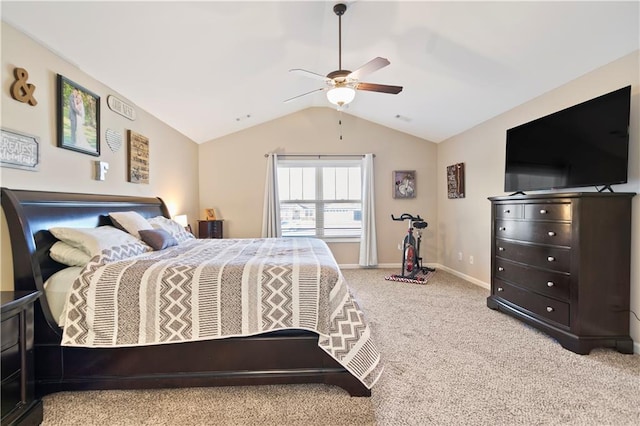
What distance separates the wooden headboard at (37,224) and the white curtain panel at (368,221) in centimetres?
395

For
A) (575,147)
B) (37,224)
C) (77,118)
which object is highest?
(77,118)

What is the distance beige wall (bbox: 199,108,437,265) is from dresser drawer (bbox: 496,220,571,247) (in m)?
2.35

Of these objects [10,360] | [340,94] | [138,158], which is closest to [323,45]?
[340,94]

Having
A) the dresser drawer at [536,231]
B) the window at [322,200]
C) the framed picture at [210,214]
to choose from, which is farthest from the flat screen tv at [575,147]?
the framed picture at [210,214]

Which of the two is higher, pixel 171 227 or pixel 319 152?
pixel 319 152

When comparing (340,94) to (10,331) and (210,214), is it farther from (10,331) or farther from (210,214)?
(210,214)

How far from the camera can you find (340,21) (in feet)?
8.84

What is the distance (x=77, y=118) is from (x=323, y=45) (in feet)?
7.89

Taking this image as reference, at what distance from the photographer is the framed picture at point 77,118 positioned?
2.29 m

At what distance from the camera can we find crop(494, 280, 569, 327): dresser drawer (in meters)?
2.42

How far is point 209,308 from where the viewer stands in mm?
1780

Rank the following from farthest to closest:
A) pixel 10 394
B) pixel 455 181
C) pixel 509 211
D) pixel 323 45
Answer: pixel 455 181, pixel 323 45, pixel 509 211, pixel 10 394

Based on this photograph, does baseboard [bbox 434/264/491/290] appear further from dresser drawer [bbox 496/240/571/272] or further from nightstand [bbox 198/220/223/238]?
nightstand [bbox 198/220/223/238]

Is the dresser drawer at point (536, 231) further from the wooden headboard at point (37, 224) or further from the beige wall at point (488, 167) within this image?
the wooden headboard at point (37, 224)
